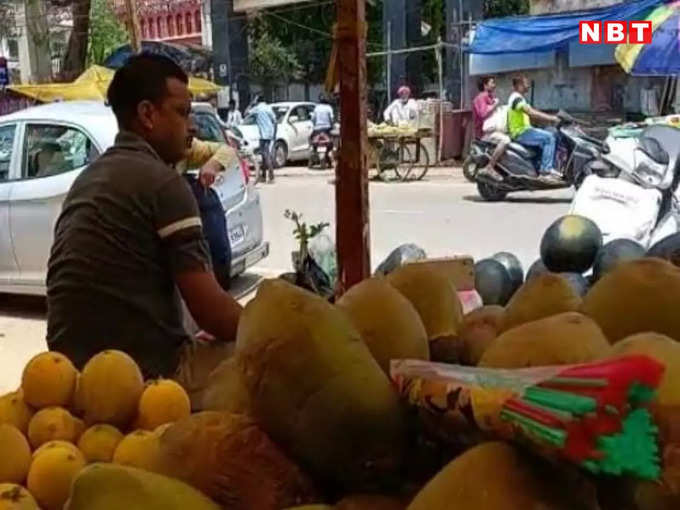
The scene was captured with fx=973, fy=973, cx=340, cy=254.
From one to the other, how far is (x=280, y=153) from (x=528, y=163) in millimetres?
8438

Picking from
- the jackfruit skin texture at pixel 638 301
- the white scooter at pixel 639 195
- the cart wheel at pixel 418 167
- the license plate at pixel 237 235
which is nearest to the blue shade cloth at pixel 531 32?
the cart wheel at pixel 418 167

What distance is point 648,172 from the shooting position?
6051mm

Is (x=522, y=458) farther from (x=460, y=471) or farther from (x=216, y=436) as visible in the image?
(x=216, y=436)

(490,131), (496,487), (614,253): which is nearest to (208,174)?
(614,253)

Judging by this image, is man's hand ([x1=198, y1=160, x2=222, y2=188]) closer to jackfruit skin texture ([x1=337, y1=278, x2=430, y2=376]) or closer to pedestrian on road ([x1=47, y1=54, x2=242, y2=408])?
pedestrian on road ([x1=47, y1=54, x2=242, y2=408])

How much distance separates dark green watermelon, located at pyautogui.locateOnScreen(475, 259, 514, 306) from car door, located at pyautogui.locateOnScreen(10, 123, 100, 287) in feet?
12.7

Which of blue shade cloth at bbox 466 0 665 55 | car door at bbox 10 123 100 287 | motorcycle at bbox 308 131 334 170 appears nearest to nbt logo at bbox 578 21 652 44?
blue shade cloth at bbox 466 0 665 55

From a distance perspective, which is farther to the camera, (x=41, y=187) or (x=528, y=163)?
(x=528, y=163)

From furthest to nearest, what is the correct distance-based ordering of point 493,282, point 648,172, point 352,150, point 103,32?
point 103,32 → point 648,172 → point 493,282 → point 352,150

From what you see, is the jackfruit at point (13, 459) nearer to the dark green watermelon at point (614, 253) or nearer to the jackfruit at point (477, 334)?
the jackfruit at point (477, 334)

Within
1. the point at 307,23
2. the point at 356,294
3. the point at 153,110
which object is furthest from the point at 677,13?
the point at 307,23

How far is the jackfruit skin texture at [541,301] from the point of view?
126 cm

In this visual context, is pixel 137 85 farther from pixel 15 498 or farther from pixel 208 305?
pixel 15 498

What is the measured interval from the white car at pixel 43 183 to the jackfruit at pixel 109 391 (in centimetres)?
539
